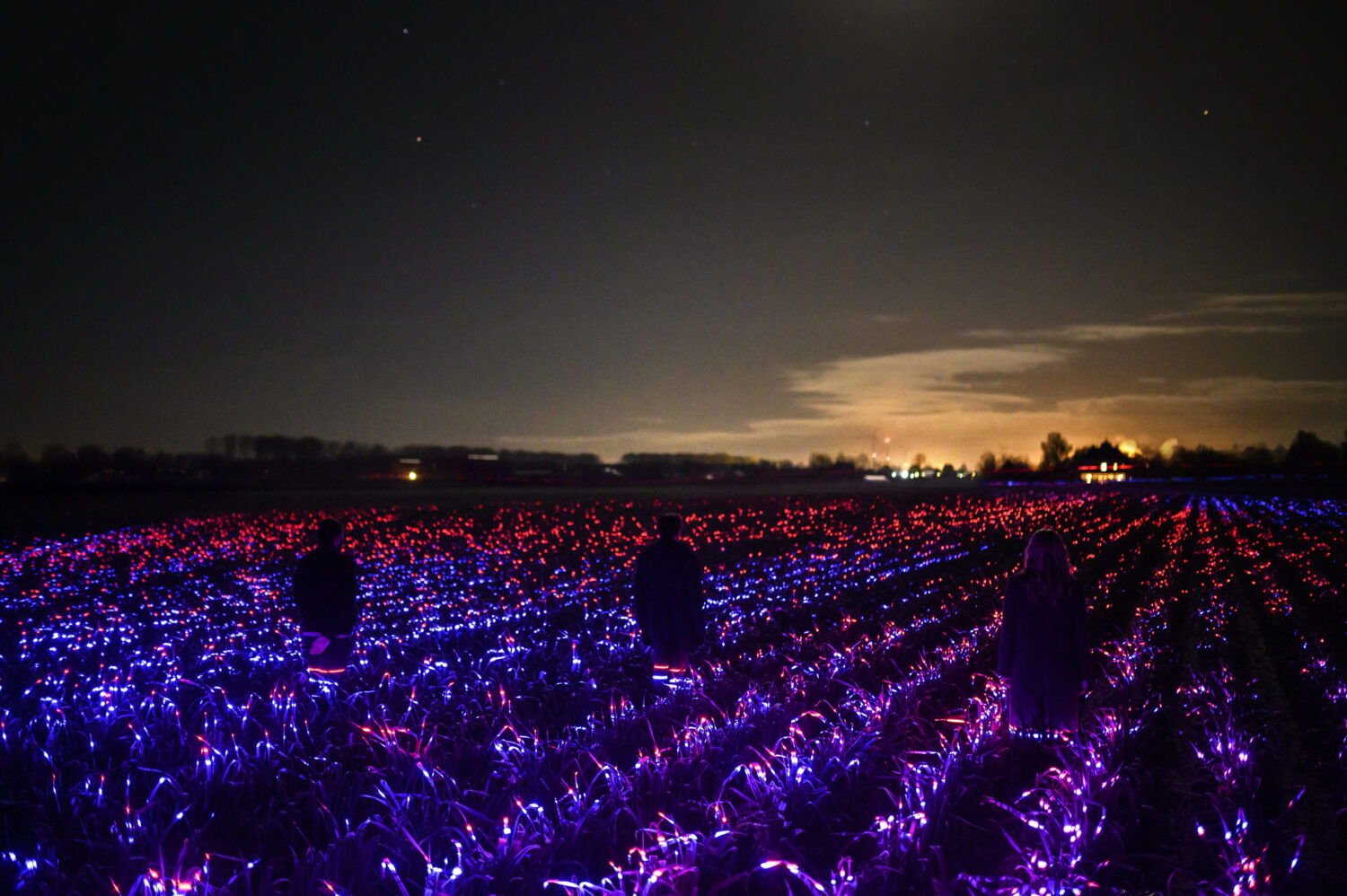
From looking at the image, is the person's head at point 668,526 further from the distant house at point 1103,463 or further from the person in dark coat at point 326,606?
the distant house at point 1103,463

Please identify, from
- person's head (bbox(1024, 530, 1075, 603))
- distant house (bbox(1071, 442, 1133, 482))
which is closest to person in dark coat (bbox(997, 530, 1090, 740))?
person's head (bbox(1024, 530, 1075, 603))

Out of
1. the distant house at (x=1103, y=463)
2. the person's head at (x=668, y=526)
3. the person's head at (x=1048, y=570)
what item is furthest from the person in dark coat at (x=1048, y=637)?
the distant house at (x=1103, y=463)

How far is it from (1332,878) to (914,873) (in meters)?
1.95

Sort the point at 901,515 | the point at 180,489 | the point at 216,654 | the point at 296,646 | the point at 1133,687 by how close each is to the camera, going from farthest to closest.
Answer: the point at 180,489
the point at 901,515
the point at 296,646
the point at 216,654
the point at 1133,687

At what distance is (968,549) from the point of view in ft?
79.4

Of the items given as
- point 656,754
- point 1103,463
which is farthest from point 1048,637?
point 1103,463

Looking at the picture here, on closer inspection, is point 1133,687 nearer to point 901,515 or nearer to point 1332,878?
point 1332,878

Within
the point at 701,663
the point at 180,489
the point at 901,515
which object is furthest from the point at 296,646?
the point at 180,489

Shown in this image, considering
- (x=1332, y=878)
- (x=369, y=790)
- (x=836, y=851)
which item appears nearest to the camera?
(x=1332, y=878)

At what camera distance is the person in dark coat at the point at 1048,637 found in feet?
20.2

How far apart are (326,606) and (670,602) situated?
2778 mm

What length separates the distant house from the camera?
11303 centimetres

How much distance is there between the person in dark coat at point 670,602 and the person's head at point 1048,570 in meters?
2.94

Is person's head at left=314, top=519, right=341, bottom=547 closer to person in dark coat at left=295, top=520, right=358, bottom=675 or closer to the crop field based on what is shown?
person in dark coat at left=295, top=520, right=358, bottom=675
